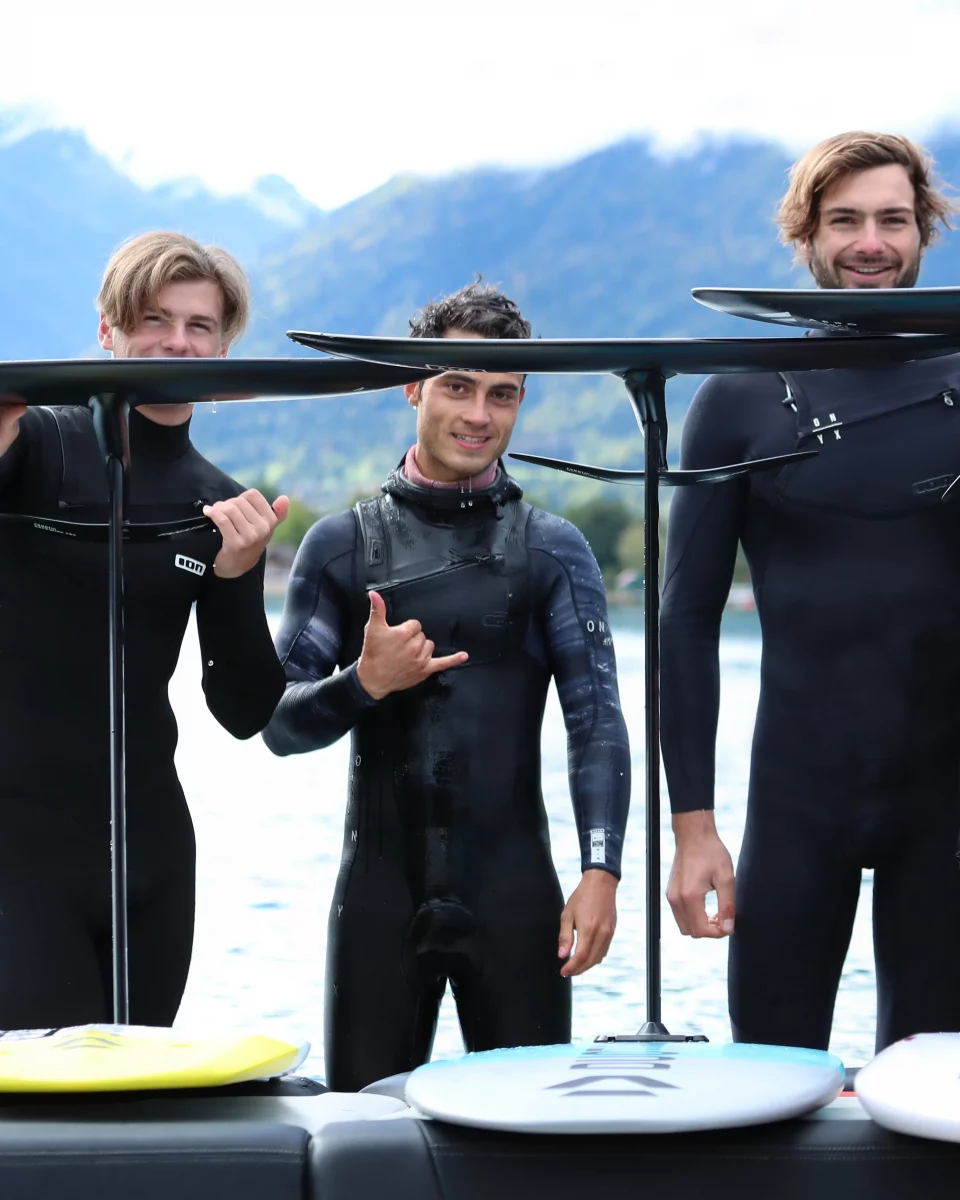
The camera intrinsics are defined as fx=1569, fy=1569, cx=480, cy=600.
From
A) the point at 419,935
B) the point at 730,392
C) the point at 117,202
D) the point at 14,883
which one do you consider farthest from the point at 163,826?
the point at 117,202

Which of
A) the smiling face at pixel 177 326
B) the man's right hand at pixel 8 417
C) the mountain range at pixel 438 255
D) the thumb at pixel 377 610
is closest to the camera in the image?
the man's right hand at pixel 8 417

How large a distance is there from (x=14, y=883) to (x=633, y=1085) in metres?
0.90

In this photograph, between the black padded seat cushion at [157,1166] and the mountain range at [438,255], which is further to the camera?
the mountain range at [438,255]

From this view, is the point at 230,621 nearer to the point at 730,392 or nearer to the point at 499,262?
the point at 730,392

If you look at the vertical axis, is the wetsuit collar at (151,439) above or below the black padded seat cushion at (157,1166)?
above

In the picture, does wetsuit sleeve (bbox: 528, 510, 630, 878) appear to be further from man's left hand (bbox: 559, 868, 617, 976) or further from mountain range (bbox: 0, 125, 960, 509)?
mountain range (bbox: 0, 125, 960, 509)

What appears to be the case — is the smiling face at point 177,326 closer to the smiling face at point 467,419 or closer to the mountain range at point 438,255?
the smiling face at point 467,419

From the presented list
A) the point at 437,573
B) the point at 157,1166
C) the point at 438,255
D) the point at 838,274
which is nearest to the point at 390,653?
the point at 437,573

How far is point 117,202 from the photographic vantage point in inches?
2758

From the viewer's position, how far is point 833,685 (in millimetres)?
1872

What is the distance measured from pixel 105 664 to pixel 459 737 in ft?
1.49

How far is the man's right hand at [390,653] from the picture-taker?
1749 mm

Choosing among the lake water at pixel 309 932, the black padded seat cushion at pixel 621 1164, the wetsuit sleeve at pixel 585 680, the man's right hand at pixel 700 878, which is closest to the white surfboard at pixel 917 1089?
the black padded seat cushion at pixel 621 1164

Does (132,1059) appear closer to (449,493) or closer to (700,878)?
(700,878)
